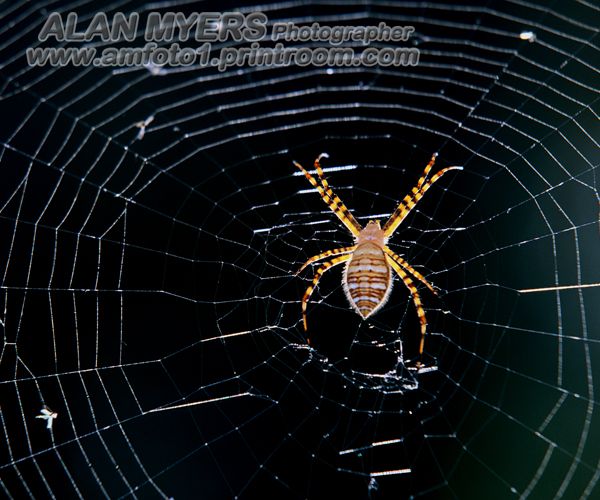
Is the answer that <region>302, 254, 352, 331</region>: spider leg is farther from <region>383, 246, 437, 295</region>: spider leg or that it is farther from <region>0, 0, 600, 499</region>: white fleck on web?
<region>383, 246, 437, 295</region>: spider leg

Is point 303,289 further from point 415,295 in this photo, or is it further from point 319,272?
point 415,295

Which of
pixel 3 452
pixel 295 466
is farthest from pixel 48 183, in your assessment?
pixel 295 466

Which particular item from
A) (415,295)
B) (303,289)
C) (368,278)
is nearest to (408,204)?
(415,295)

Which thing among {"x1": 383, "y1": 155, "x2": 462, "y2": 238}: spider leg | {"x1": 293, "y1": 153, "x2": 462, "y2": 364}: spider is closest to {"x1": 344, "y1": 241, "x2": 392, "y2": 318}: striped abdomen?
A: {"x1": 293, "y1": 153, "x2": 462, "y2": 364}: spider

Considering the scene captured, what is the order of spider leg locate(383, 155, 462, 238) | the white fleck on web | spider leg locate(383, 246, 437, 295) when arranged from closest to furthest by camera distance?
spider leg locate(383, 246, 437, 295), spider leg locate(383, 155, 462, 238), the white fleck on web

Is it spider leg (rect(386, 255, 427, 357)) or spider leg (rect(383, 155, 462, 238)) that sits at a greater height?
spider leg (rect(383, 155, 462, 238))

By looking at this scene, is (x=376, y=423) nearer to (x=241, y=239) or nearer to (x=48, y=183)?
(x=241, y=239)
